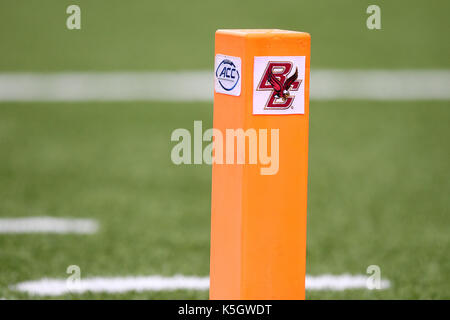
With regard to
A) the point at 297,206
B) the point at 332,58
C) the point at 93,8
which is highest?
the point at 93,8

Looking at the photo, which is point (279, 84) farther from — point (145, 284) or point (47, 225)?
point (47, 225)

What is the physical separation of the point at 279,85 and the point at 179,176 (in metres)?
4.84


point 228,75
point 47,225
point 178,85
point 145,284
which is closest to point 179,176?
point 47,225

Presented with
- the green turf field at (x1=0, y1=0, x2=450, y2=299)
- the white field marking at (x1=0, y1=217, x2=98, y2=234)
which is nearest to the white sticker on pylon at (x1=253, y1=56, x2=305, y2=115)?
the green turf field at (x1=0, y1=0, x2=450, y2=299)

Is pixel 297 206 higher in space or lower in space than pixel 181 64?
lower

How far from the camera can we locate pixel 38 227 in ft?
21.9

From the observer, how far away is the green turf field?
5.96 metres

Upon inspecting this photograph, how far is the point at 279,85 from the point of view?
149 inches

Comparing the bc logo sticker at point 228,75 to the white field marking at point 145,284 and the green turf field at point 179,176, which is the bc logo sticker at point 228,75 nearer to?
the green turf field at point 179,176

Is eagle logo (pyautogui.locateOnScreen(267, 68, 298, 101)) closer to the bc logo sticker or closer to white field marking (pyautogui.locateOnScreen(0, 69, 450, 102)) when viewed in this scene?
the bc logo sticker

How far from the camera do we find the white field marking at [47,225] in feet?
21.6
